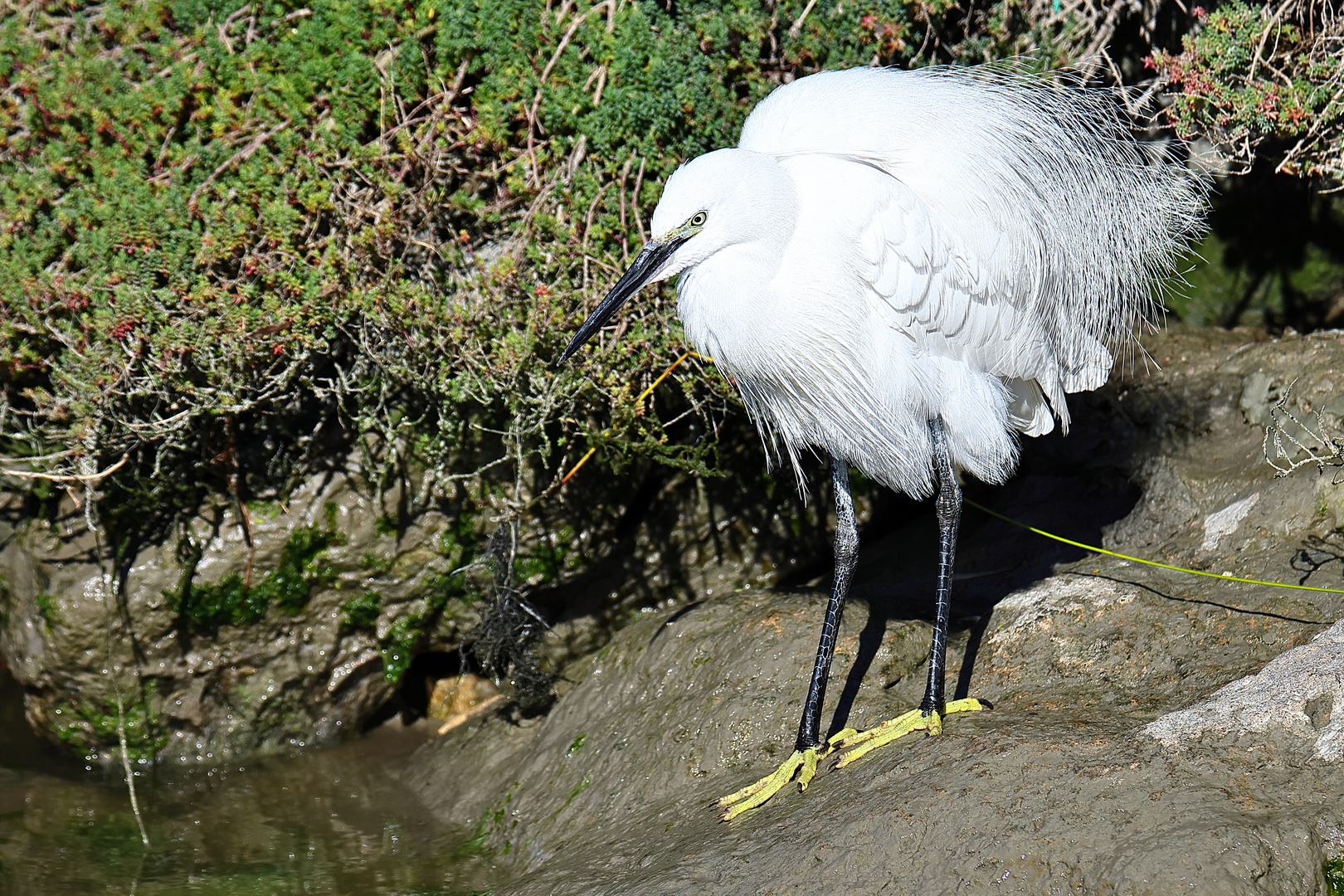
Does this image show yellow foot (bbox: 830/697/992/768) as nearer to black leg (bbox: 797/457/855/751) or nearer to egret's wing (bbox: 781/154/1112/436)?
black leg (bbox: 797/457/855/751)

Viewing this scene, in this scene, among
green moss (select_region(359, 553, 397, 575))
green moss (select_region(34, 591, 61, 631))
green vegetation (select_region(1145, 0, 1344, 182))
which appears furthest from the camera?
green moss (select_region(359, 553, 397, 575))

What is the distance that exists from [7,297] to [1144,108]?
4.34m

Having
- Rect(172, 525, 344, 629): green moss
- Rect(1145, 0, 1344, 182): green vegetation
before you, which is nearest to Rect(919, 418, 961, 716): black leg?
Rect(1145, 0, 1344, 182): green vegetation

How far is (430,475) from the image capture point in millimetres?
4047

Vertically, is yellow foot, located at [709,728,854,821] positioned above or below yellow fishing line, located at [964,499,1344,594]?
below

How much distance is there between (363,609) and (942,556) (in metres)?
2.39

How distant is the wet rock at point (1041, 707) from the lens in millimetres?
2230

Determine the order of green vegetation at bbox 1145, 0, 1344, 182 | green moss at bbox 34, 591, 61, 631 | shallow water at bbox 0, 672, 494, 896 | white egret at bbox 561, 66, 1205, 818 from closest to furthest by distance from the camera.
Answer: white egret at bbox 561, 66, 1205, 818, shallow water at bbox 0, 672, 494, 896, green vegetation at bbox 1145, 0, 1344, 182, green moss at bbox 34, 591, 61, 631

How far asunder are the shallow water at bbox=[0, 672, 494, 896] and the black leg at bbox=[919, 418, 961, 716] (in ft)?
5.06

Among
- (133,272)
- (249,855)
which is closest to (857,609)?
(249,855)

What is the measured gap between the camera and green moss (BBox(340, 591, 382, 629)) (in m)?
4.18

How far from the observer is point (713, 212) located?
253 centimetres

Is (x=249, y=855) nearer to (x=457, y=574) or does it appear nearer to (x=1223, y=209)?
(x=457, y=574)

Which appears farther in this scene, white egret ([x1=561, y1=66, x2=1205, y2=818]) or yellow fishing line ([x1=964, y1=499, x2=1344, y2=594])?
yellow fishing line ([x1=964, y1=499, x2=1344, y2=594])
